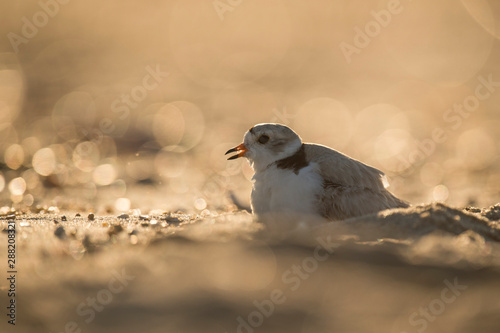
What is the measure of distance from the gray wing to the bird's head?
6.7 inches

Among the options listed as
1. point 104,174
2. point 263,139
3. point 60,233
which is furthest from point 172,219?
point 104,174

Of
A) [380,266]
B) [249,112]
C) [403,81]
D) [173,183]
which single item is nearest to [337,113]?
[249,112]

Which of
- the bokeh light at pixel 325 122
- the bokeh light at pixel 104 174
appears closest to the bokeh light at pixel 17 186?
the bokeh light at pixel 104 174

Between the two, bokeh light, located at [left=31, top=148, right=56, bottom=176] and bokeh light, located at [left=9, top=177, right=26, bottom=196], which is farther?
bokeh light, located at [left=31, top=148, right=56, bottom=176]

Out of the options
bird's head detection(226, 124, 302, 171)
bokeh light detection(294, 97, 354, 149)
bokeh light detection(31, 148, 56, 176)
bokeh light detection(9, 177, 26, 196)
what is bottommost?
bird's head detection(226, 124, 302, 171)

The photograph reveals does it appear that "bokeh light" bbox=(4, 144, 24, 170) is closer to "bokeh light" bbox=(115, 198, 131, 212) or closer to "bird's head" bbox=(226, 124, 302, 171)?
"bokeh light" bbox=(115, 198, 131, 212)

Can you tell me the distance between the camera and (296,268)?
357cm

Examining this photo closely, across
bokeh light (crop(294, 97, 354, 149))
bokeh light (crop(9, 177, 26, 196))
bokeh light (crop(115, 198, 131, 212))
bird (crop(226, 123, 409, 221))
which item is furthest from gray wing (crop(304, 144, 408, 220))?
bokeh light (crop(294, 97, 354, 149))

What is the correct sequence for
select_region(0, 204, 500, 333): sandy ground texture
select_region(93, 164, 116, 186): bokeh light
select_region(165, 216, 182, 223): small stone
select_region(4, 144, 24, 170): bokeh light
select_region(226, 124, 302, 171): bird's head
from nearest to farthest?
select_region(0, 204, 500, 333): sandy ground texture, select_region(226, 124, 302, 171): bird's head, select_region(165, 216, 182, 223): small stone, select_region(93, 164, 116, 186): bokeh light, select_region(4, 144, 24, 170): bokeh light

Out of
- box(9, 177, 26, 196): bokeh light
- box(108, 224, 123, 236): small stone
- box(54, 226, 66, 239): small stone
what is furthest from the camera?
box(9, 177, 26, 196): bokeh light

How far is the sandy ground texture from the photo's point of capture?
2.97 metres

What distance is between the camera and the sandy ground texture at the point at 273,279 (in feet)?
9.74

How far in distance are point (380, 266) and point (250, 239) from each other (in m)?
1.07

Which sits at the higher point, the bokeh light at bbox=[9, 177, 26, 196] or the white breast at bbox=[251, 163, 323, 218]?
the bokeh light at bbox=[9, 177, 26, 196]
